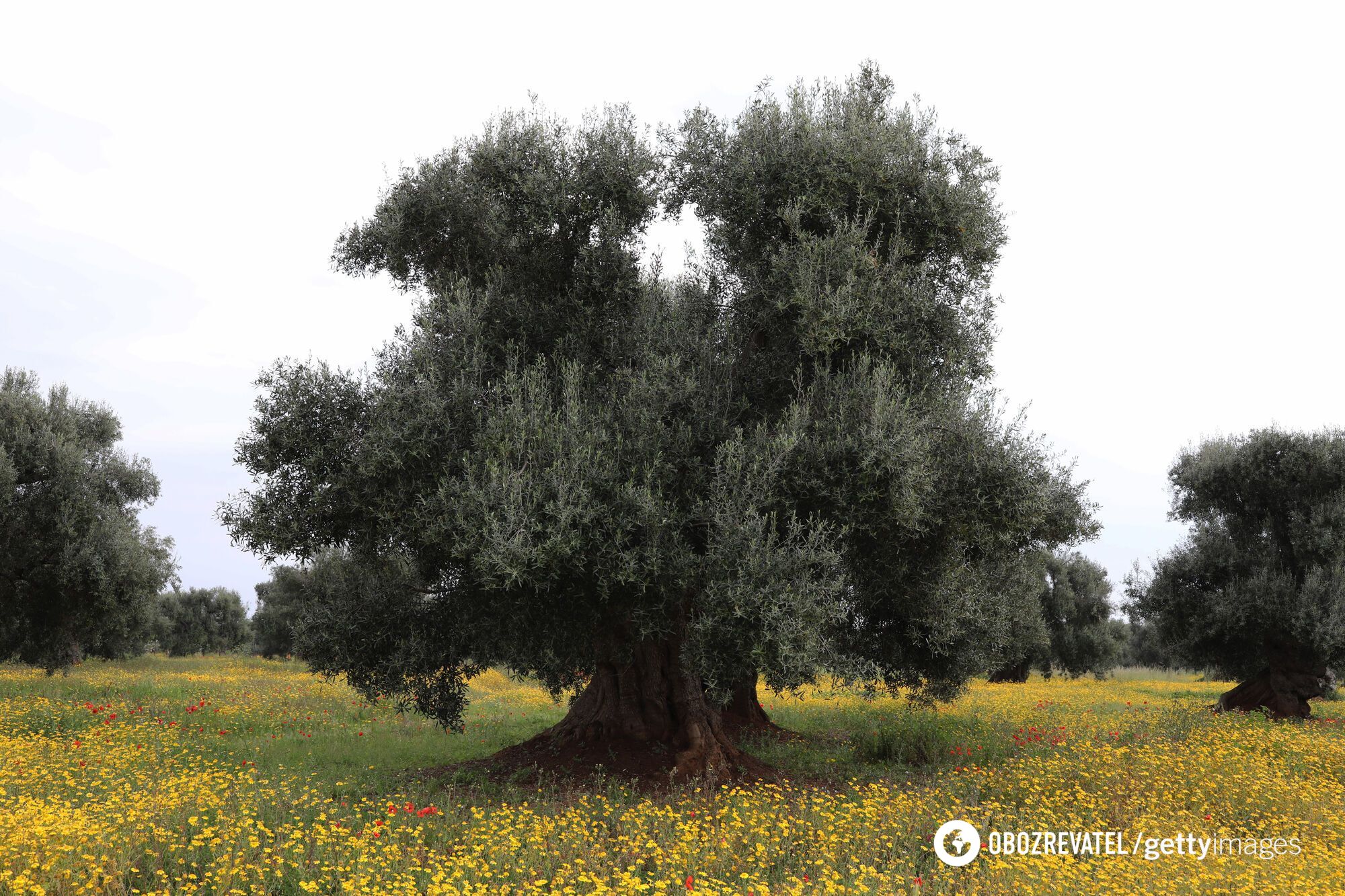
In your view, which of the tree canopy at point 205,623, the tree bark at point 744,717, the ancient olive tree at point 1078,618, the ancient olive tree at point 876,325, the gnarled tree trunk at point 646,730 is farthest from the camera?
the tree canopy at point 205,623

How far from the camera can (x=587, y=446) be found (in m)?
12.1

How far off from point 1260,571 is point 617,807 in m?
25.2

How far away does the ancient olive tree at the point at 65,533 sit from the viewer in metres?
27.0

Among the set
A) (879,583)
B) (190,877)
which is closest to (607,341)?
(879,583)

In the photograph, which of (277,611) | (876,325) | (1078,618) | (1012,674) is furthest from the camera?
(277,611)

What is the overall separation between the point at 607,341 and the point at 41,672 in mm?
32724

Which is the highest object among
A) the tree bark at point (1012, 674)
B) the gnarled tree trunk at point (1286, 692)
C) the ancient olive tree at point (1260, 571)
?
the ancient olive tree at point (1260, 571)

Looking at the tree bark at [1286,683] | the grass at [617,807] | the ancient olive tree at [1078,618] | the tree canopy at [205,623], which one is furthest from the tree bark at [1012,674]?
the tree canopy at [205,623]

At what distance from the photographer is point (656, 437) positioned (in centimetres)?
1287

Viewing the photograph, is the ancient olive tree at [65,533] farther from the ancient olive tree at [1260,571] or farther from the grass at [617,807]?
the ancient olive tree at [1260,571]

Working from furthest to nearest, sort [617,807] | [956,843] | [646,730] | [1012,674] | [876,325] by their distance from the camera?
1. [1012,674]
2. [646,730]
3. [876,325]
4. [617,807]
5. [956,843]

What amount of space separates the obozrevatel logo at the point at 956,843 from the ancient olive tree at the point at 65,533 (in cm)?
2795

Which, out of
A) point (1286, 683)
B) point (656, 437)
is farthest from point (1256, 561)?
point (656, 437)

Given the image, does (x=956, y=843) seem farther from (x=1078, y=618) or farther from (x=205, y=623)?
(x=205, y=623)
